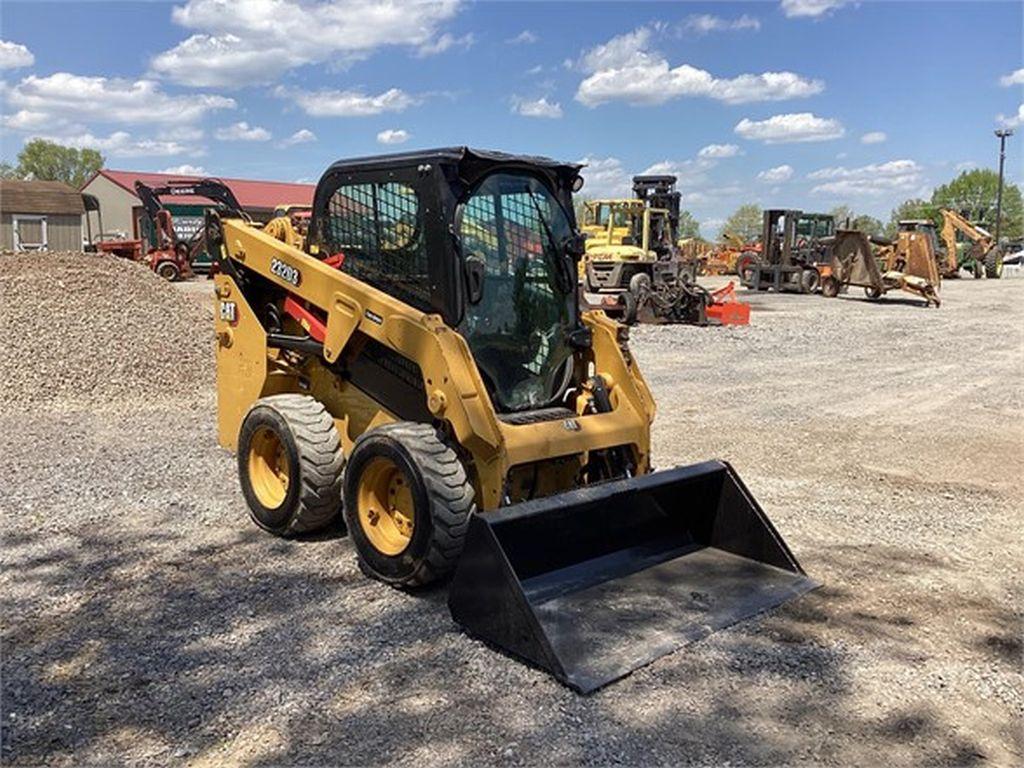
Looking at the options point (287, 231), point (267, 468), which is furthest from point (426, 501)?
point (287, 231)

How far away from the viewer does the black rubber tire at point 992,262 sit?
38.0 m

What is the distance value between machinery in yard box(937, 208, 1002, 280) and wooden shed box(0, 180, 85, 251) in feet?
120

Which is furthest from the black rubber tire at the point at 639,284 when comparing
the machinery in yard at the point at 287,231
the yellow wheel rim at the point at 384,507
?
the yellow wheel rim at the point at 384,507

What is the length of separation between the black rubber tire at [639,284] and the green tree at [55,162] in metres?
68.0

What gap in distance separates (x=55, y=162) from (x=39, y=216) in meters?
40.8

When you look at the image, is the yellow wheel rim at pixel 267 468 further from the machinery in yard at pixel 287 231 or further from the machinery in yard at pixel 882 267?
the machinery in yard at pixel 882 267

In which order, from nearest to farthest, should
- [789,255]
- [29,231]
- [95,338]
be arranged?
[95,338], [789,255], [29,231]

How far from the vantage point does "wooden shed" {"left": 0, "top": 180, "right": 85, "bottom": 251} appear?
39281mm

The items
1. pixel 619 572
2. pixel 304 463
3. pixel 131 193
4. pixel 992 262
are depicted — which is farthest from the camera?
pixel 131 193

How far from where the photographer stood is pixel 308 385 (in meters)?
5.95

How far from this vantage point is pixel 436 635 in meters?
4.15

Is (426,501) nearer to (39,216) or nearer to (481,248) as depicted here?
(481,248)

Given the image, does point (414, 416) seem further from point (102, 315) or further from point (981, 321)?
point (981, 321)

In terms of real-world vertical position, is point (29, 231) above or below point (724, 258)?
→ above
